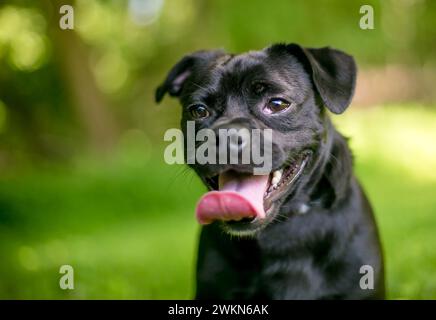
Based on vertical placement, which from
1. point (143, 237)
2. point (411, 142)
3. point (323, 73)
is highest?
point (411, 142)

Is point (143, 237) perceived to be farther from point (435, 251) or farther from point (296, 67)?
point (296, 67)

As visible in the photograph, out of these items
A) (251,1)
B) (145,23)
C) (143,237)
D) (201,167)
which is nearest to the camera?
(201,167)

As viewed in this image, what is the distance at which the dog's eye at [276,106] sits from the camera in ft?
12.1

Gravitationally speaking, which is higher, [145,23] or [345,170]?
[145,23]

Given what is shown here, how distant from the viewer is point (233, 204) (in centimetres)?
332

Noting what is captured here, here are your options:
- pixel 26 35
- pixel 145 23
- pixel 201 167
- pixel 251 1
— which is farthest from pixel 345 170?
pixel 145 23

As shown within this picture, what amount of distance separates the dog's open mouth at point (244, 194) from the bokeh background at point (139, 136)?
85 cm

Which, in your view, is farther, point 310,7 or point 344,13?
point 344,13

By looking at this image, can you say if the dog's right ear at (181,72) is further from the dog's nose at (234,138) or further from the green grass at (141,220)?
the green grass at (141,220)

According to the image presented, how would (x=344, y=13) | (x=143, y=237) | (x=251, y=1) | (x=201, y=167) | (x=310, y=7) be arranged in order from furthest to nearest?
(x=344, y=13), (x=310, y=7), (x=251, y=1), (x=143, y=237), (x=201, y=167)

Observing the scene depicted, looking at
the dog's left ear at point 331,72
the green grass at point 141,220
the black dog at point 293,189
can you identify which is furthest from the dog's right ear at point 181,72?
the green grass at point 141,220

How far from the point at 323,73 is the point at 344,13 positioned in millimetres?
11911

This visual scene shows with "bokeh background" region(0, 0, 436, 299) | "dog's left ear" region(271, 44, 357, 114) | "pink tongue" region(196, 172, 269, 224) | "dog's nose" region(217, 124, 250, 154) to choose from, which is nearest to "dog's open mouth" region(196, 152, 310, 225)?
"pink tongue" region(196, 172, 269, 224)

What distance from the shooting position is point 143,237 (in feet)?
27.9
